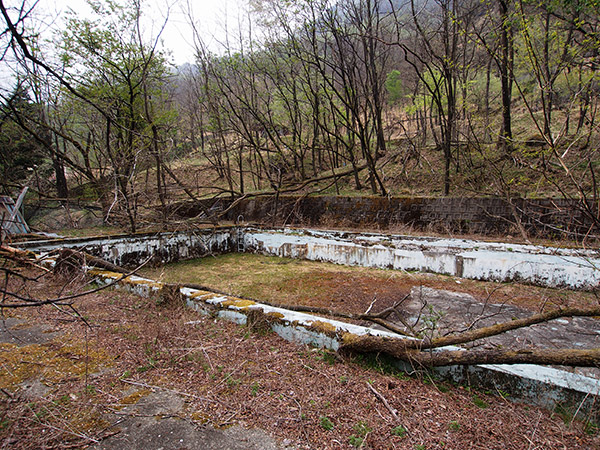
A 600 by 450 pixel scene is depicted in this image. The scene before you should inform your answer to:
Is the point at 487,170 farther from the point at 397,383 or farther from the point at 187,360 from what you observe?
the point at 187,360

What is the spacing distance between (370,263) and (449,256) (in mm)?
1597

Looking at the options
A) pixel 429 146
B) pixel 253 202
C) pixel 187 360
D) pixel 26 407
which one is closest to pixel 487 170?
pixel 429 146

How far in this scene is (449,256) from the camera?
612 centimetres

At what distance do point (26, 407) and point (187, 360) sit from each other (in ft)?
3.51

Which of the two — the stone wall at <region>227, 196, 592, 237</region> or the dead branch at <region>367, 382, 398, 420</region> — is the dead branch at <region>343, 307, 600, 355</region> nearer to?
the dead branch at <region>367, 382, 398, 420</region>

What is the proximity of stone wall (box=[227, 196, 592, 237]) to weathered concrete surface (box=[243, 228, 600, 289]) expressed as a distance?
1.09 metres

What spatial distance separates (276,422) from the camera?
2023 mm

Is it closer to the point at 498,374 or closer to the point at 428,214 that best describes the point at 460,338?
the point at 498,374

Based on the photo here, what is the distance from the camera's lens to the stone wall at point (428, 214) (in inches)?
283

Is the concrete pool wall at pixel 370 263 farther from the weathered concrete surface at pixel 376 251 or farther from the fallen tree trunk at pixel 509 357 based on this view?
the fallen tree trunk at pixel 509 357

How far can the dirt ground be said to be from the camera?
6.15 feet

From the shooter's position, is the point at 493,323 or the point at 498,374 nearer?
the point at 498,374

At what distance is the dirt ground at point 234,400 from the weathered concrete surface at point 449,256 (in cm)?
343

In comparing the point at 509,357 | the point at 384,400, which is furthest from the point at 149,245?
the point at 509,357
